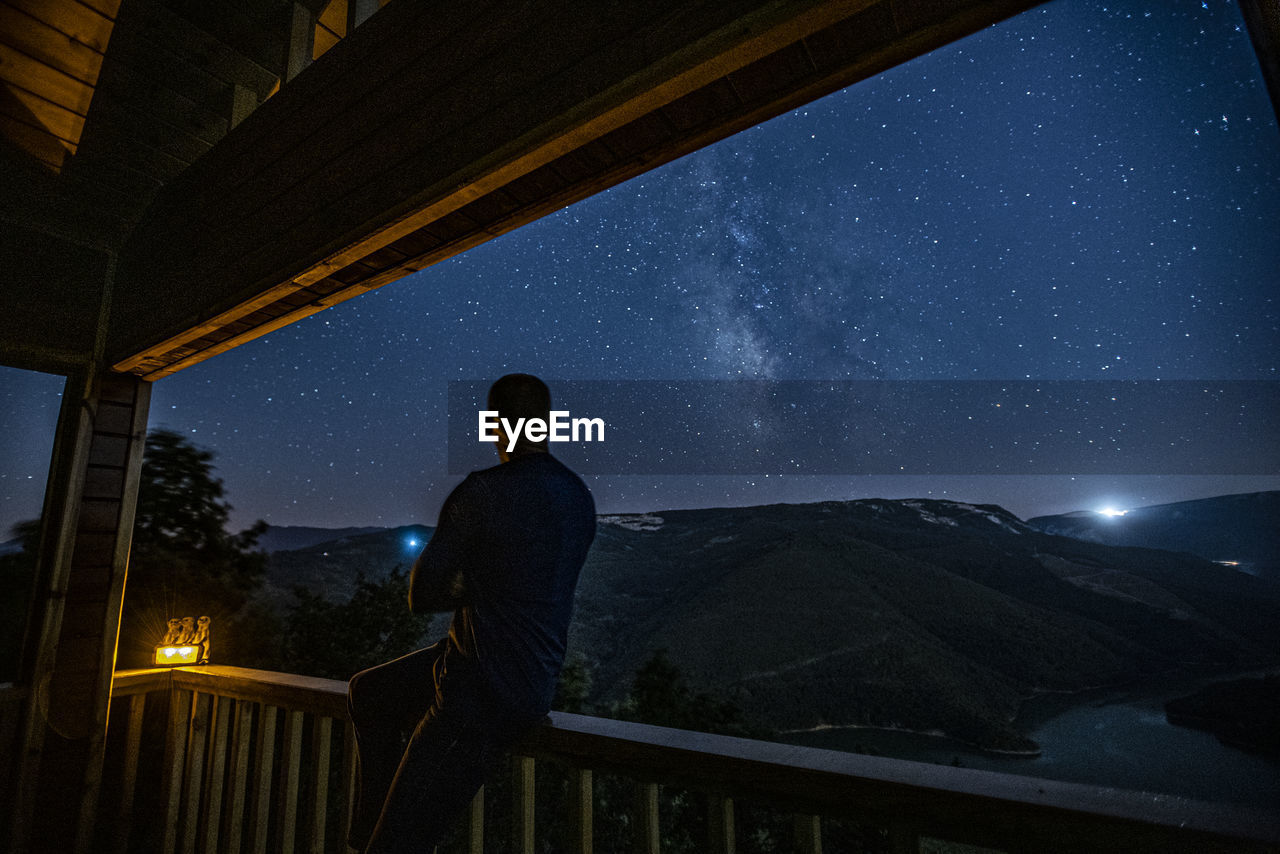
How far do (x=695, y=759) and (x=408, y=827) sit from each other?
60cm

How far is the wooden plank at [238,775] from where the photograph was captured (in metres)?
2.24

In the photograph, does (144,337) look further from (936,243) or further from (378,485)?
(936,243)

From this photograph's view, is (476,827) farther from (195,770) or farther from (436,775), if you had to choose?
(195,770)

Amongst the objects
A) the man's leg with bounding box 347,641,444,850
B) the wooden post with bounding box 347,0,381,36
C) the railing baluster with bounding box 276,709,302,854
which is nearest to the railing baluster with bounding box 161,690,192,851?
the railing baluster with bounding box 276,709,302,854

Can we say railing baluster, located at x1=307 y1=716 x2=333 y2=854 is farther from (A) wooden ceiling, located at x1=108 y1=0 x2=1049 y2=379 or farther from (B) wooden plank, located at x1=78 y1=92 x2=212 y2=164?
(B) wooden plank, located at x1=78 y1=92 x2=212 y2=164

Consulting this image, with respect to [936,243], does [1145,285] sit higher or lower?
lower

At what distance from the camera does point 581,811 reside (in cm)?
142

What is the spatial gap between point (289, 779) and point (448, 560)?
150 centimetres

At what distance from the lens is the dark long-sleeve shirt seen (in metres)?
1.24

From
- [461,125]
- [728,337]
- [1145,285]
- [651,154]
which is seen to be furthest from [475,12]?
[1145,285]

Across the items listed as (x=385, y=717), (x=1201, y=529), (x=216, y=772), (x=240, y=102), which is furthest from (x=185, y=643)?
(x=1201, y=529)

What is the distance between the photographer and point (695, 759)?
1.18 meters

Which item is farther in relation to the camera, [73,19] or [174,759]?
[174,759]

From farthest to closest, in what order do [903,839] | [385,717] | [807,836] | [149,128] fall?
1. [149,128]
2. [385,717]
3. [807,836]
4. [903,839]
